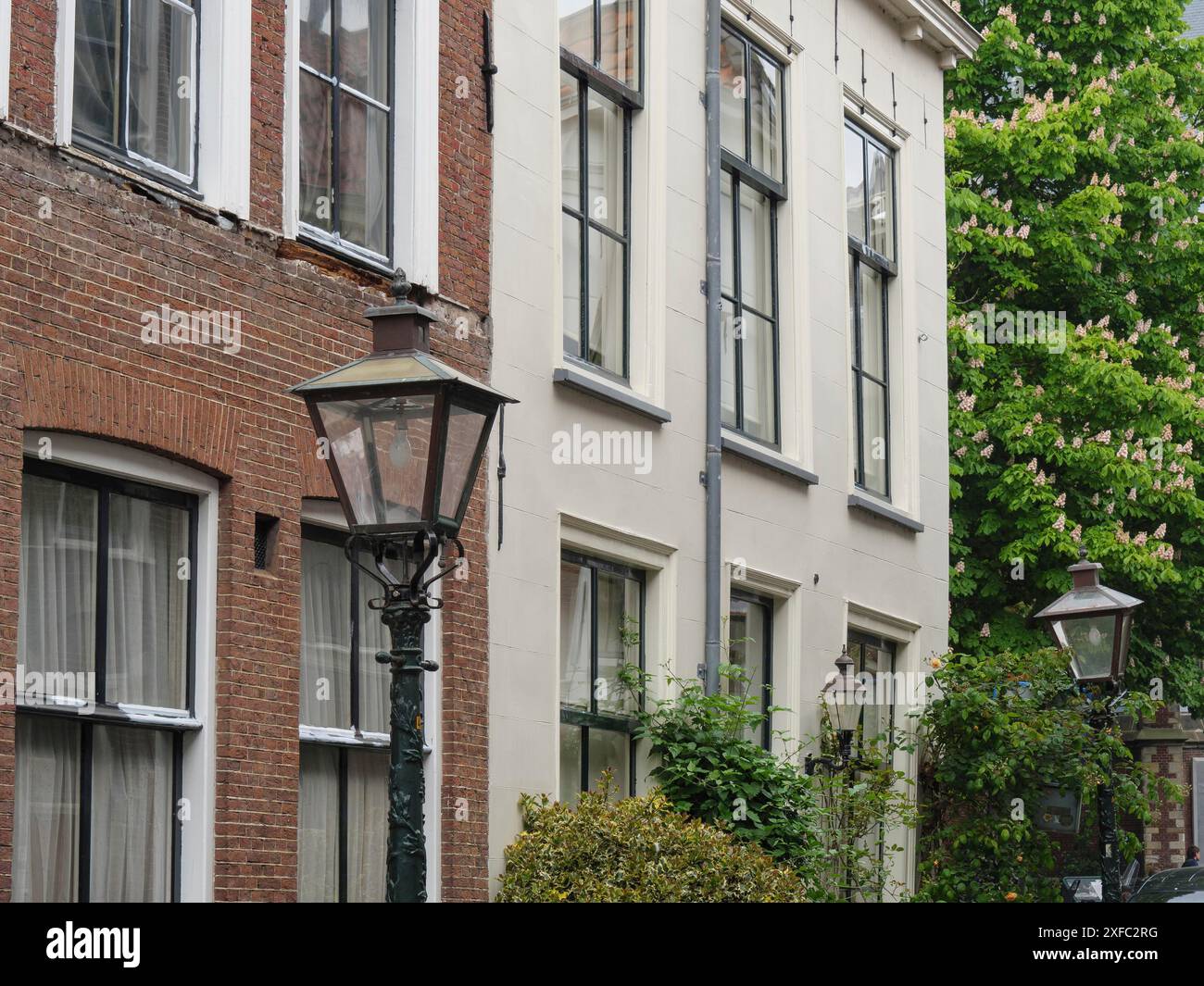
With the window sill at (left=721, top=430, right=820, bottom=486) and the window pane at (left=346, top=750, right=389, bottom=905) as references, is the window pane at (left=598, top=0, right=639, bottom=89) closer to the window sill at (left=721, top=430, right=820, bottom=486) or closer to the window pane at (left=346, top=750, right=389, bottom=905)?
the window sill at (left=721, top=430, right=820, bottom=486)

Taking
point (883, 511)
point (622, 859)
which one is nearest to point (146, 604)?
point (622, 859)

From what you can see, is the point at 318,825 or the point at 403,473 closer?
the point at 403,473

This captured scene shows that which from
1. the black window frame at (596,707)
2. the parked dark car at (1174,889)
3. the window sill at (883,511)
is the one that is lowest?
the parked dark car at (1174,889)

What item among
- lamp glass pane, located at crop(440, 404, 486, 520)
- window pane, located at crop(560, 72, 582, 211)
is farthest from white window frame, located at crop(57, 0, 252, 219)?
window pane, located at crop(560, 72, 582, 211)

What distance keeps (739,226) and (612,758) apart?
15.6 feet

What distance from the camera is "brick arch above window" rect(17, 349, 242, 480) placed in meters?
8.64

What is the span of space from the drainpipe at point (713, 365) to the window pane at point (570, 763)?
1560 millimetres

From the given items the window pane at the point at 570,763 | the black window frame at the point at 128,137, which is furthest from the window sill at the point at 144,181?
the window pane at the point at 570,763

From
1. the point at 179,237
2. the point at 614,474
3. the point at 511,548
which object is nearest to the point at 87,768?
the point at 179,237

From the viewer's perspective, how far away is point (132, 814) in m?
9.28

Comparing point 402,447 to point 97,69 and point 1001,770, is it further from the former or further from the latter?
point 1001,770

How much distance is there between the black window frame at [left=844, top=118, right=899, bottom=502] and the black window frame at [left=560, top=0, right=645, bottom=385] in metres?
4.19

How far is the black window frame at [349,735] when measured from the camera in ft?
34.7

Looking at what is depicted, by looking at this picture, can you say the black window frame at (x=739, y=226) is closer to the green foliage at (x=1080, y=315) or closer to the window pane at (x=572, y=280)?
the window pane at (x=572, y=280)
